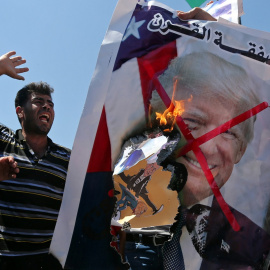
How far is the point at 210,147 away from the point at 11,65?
60.5 inches

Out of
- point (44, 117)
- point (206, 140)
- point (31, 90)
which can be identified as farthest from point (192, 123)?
point (31, 90)

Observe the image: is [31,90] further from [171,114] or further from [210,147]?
[210,147]

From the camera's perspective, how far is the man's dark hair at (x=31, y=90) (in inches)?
117

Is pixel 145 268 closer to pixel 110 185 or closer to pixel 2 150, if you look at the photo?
pixel 110 185

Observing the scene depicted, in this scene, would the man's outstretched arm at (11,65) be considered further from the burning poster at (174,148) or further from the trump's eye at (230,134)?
the trump's eye at (230,134)

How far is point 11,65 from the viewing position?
266 cm

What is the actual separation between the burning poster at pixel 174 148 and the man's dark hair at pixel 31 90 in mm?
1053

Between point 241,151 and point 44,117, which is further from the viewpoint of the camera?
point 44,117

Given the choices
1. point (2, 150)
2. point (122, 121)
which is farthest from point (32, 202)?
point (122, 121)

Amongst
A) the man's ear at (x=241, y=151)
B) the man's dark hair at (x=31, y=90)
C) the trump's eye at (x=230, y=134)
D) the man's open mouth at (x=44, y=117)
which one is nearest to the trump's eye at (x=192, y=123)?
the trump's eye at (x=230, y=134)

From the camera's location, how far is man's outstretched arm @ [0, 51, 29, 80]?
2635 mm

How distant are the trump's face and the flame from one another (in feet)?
0.09

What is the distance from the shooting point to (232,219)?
196 cm

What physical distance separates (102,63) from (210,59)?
1.99ft
